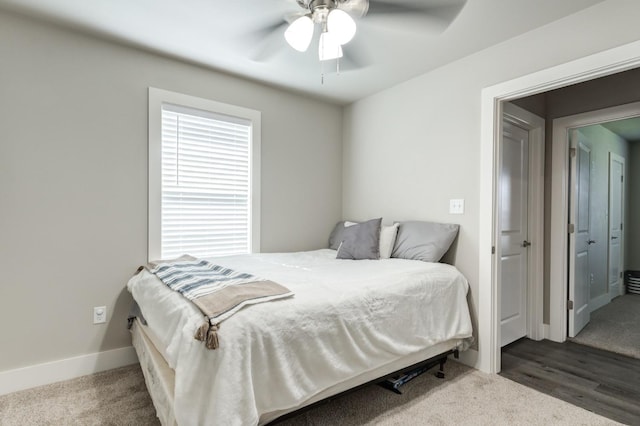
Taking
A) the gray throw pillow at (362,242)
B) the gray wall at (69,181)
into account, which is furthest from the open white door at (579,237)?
the gray wall at (69,181)

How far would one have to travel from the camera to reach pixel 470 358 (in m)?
2.61

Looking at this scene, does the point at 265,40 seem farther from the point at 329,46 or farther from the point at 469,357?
the point at 469,357

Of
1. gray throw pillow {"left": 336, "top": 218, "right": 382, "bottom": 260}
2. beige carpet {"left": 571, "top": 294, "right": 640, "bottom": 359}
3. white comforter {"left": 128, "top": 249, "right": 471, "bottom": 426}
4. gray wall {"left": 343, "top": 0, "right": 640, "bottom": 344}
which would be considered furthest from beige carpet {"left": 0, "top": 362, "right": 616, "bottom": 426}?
beige carpet {"left": 571, "top": 294, "right": 640, "bottom": 359}

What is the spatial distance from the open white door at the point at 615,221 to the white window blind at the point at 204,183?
501 centimetres

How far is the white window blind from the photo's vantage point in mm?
2799

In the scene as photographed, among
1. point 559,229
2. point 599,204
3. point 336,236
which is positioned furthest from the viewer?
point 599,204

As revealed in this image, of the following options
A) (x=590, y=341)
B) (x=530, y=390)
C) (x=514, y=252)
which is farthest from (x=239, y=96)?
(x=590, y=341)

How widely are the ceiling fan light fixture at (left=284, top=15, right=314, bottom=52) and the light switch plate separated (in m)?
1.73

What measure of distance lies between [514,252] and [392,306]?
1.75 metres

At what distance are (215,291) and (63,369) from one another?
5.53 ft

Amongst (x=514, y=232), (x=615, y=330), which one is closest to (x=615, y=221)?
(x=615, y=330)

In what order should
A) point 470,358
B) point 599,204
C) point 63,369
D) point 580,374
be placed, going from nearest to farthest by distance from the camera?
point 63,369 → point 580,374 → point 470,358 → point 599,204

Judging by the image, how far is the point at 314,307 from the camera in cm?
163

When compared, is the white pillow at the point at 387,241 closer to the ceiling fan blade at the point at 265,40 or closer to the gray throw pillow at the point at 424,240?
the gray throw pillow at the point at 424,240
